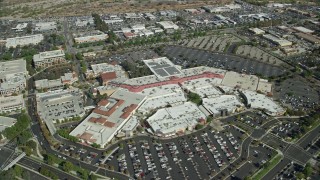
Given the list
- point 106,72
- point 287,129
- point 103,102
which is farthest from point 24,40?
point 287,129

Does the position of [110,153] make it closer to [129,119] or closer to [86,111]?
[129,119]

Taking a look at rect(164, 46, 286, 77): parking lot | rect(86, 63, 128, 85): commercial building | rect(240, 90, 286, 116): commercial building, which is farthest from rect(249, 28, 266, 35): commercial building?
rect(86, 63, 128, 85): commercial building

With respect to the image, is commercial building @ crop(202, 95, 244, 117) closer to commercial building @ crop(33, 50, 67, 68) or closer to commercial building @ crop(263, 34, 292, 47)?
commercial building @ crop(263, 34, 292, 47)

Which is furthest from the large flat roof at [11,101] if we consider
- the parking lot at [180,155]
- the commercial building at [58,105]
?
the parking lot at [180,155]

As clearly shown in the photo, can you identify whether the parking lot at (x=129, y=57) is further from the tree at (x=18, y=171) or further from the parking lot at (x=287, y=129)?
the tree at (x=18, y=171)

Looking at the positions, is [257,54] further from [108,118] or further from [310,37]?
[108,118]

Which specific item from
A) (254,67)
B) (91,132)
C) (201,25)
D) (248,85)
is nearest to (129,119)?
(91,132)
